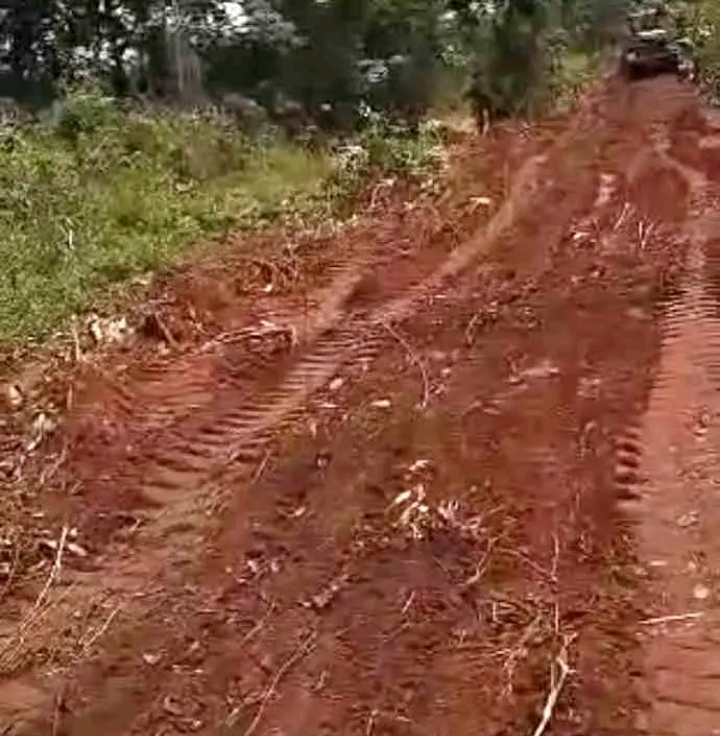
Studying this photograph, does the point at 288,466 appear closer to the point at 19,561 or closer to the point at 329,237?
the point at 19,561

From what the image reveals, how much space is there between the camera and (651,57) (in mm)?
17219

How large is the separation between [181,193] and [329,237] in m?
1.60

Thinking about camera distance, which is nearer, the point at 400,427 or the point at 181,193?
the point at 400,427

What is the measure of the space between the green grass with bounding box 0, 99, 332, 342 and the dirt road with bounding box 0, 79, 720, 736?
0.61 meters

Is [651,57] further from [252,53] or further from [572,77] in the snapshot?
[252,53]

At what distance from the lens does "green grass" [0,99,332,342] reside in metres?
8.11

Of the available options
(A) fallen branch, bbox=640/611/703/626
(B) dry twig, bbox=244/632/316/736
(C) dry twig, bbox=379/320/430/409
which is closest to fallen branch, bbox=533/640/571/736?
(A) fallen branch, bbox=640/611/703/626

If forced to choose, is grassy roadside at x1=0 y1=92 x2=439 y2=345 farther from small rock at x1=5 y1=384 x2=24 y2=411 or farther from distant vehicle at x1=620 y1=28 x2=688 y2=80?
distant vehicle at x1=620 y1=28 x2=688 y2=80

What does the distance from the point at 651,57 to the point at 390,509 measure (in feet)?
43.2

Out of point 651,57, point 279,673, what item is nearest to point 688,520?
point 279,673

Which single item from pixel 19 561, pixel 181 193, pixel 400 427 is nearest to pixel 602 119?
pixel 181 193

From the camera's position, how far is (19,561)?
4.98 meters

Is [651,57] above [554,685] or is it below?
below

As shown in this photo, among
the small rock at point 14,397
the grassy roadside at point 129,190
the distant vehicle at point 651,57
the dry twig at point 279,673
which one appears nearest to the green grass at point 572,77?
the distant vehicle at point 651,57
